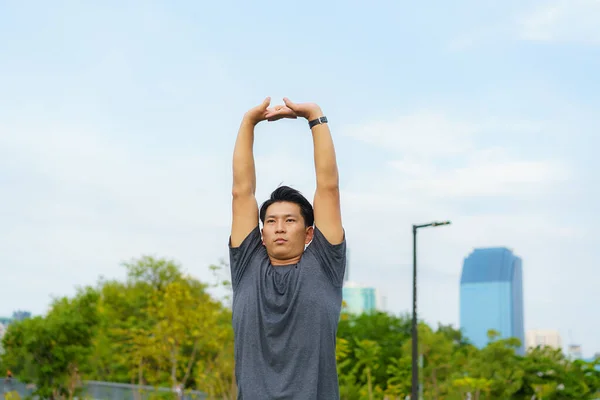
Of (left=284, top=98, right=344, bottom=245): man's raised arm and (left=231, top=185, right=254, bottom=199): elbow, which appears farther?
(left=231, top=185, right=254, bottom=199): elbow

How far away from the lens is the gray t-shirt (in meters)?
3.20

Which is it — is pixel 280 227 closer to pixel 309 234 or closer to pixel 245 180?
pixel 309 234

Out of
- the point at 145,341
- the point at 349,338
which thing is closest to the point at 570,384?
the point at 145,341

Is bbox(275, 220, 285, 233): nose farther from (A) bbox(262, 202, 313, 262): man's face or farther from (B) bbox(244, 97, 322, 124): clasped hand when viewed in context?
(B) bbox(244, 97, 322, 124): clasped hand

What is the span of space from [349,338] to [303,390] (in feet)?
115

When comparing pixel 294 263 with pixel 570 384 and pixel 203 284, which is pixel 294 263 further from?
pixel 203 284

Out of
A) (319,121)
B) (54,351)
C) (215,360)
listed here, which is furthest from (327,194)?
(54,351)

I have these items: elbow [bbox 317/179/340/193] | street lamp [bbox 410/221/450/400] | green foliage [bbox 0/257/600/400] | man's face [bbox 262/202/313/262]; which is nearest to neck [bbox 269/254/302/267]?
man's face [bbox 262/202/313/262]

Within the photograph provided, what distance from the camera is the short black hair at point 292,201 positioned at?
11.4ft

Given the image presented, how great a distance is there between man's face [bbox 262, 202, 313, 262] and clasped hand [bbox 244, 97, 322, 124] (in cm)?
42

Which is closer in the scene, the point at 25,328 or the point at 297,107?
the point at 297,107

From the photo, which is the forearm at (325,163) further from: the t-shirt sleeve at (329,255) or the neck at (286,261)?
the neck at (286,261)

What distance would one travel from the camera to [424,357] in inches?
955

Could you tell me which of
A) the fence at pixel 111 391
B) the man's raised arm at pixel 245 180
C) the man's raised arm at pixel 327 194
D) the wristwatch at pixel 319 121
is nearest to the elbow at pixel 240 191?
the man's raised arm at pixel 245 180
